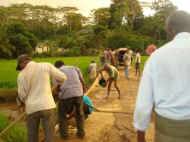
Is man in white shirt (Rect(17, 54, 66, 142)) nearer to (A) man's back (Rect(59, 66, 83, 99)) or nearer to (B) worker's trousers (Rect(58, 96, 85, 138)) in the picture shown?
(A) man's back (Rect(59, 66, 83, 99))

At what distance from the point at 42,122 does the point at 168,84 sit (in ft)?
12.7

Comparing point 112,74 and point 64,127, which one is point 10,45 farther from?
point 64,127

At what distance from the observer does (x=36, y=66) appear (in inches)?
258

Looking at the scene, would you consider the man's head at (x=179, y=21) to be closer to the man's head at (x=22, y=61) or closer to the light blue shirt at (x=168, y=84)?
the light blue shirt at (x=168, y=84)

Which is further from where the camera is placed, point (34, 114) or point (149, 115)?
point (34, 114)

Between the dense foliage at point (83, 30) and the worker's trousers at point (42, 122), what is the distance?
39314 millimetres

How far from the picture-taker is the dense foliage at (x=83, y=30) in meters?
53.1

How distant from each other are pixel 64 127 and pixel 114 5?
59.1 metres

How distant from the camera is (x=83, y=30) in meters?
71.9

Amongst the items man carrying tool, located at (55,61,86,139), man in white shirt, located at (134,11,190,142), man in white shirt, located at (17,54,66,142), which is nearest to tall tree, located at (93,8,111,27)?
man carrying tool, located at (55,61,86,139)

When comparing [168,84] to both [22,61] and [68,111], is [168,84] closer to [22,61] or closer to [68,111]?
[22,61]

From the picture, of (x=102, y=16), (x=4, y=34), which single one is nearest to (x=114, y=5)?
(x=102, y=16)

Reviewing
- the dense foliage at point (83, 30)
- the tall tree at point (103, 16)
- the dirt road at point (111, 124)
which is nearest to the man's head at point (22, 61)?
the dirt road at point (111, 124)

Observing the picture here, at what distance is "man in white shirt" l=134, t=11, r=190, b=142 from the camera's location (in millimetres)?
3104
